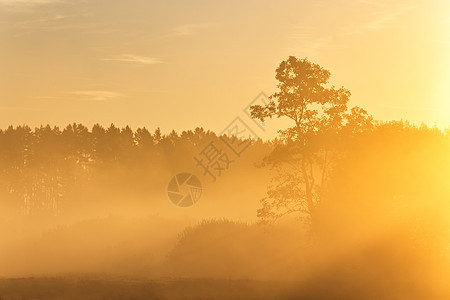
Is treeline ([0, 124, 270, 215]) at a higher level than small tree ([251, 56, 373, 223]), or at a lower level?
higher

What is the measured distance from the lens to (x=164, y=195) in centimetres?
12606

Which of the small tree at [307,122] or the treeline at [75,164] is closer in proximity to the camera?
the small tree at [307,122]

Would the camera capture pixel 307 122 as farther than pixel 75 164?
No

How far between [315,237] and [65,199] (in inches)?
3464

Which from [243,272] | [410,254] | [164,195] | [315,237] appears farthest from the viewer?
[164,195]

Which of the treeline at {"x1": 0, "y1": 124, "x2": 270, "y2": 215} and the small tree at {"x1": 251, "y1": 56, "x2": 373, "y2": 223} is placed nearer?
the small tree at {"x1": 251, "y1": 56, "x2": 373, "y2": 223}

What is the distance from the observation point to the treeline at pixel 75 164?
129m

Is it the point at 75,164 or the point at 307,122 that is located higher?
the point at 75,164

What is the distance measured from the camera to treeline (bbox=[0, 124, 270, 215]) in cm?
12925

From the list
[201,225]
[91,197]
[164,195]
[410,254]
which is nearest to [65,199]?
[91,197]

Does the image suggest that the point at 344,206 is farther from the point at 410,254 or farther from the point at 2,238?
the point at 2,238

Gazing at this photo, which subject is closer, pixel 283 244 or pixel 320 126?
pixel 320 126

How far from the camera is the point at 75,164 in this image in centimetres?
13238

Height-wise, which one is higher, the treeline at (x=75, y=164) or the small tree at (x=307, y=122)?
the treeline at (x=75, y=164)
